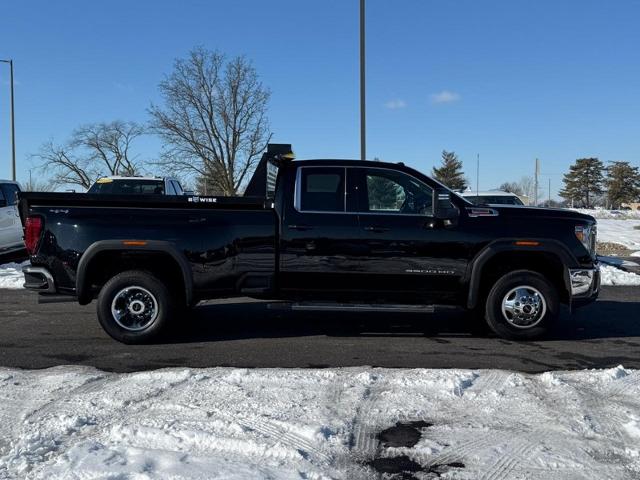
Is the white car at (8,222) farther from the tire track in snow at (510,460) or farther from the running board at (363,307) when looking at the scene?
the tire track in snow at (510,460)

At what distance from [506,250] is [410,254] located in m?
1.05

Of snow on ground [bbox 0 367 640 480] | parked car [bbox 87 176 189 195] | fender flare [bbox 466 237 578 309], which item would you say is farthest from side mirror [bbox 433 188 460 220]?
parked car [bbox 87 176 189 195]

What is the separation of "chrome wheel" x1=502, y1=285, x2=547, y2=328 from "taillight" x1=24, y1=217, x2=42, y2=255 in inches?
200

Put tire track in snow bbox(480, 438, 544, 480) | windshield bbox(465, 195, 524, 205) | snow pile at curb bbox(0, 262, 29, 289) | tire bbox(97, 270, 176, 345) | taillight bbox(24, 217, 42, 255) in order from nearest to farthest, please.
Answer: tire track in snow bbox(480, 438, 544, 480), taillight bbox(24, 217, 42, 255), tire bbox(97, 270, 176, 345), snow pile at curb bbox(0, 262, 29, 289), windshield bbox(465, 195, 524, 205)

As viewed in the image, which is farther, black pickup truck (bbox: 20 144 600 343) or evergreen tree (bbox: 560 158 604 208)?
evergreen tree (bbox: 560 158 604 208)

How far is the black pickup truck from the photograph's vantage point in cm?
591

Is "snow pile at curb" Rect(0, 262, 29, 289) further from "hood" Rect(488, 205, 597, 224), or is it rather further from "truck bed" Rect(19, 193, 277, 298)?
"hood" Rect(488, 205, 597, 224)

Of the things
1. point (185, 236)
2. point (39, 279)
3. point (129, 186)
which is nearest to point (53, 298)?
point (39, 279)

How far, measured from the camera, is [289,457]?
3.32 metres

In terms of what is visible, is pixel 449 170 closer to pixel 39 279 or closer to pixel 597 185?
pixel 597 185

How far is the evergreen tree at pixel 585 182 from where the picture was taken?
87875mm

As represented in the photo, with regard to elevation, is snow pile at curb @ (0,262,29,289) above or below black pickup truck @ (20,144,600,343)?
below

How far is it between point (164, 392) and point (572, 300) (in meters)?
4.43

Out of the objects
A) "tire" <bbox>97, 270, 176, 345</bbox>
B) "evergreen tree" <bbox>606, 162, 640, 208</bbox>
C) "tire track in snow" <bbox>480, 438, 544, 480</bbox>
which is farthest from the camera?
"evergreen tree" <bbox>606, 162, 640, 208</bbox>
